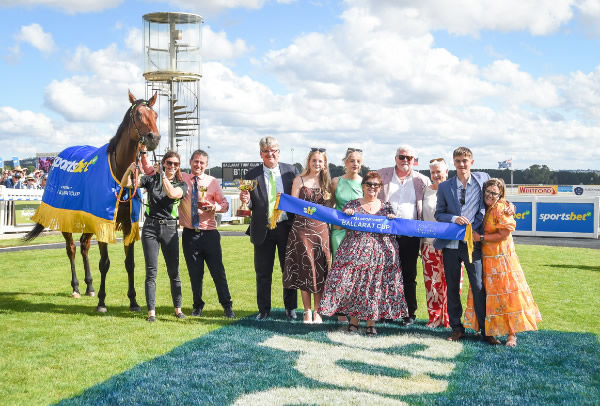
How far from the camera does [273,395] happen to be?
4.36 m

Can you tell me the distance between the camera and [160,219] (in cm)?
694

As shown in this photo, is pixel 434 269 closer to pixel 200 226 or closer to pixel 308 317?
pixel 308 317

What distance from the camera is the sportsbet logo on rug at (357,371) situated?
436 centimetres

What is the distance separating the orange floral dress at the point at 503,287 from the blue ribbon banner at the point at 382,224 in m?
0.33

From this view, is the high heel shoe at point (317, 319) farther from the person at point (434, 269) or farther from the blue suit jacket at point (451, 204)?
the blue suit jacket at point (451, 204)

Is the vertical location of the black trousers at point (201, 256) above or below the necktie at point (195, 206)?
below

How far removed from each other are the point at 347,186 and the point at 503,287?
198 centimetres

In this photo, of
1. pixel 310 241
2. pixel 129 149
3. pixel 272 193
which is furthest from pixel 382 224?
pixel 129 149

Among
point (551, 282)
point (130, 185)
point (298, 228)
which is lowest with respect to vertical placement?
point (551, 282)

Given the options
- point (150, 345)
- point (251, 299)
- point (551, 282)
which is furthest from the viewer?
point (551, 282)

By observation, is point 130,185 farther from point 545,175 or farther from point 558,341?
point 545,175

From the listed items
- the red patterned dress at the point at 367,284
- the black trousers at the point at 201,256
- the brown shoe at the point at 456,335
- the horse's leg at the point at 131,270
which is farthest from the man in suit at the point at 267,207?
the brown shoe at the point at 456,335

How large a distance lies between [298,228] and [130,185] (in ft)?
7.11

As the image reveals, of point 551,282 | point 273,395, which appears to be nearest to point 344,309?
point 273,395
